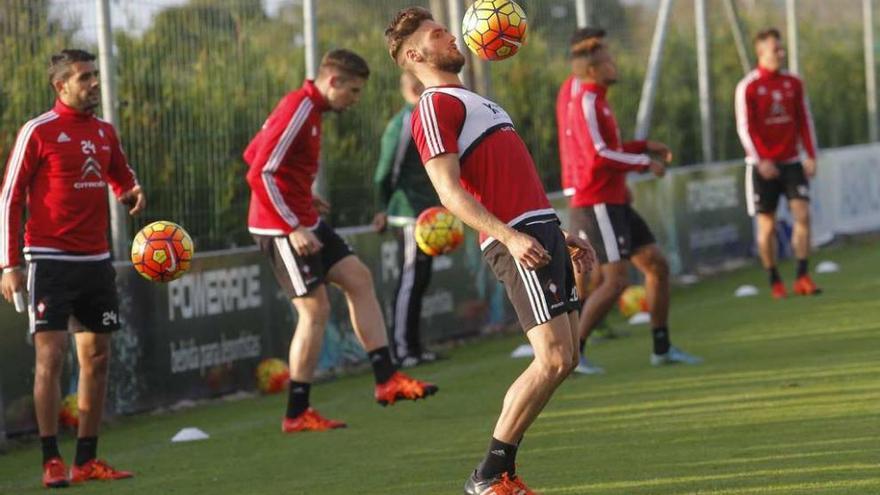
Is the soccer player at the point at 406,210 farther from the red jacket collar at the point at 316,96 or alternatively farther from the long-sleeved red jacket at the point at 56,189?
the long-sleeved red jacket at the point at 56,189

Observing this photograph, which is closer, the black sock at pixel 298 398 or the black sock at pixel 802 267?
the black sock at pixel 298 398

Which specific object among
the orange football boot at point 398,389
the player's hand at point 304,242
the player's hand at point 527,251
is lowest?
the orange football boot at point 398,389

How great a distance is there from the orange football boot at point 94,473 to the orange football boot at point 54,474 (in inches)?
4.4

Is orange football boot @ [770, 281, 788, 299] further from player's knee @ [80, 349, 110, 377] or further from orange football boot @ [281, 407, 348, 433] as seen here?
player's knee @ [80, 349, 110, 377]

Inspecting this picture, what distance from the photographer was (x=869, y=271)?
18.0 m

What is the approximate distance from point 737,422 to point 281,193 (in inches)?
119

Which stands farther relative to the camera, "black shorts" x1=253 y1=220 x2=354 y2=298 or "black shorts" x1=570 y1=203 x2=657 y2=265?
"black shorts" x1=570 y1=203 x2=657 y2=265

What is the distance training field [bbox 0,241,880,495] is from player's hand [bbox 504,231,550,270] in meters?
1.22

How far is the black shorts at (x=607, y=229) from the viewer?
37.7ft

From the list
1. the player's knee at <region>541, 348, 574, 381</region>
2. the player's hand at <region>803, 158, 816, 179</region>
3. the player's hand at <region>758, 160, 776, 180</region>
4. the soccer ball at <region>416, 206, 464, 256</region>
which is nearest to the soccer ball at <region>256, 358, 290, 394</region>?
the soccer ball at <region>416, 206, 464, 256</region>

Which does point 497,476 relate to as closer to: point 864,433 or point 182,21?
point 864,433

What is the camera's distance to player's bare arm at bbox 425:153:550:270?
6.60 metres

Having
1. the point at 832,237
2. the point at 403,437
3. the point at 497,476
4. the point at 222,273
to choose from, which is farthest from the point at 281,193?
the point at 832,237

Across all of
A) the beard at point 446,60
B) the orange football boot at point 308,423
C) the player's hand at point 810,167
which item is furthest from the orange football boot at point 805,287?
the beard at point 446,60
